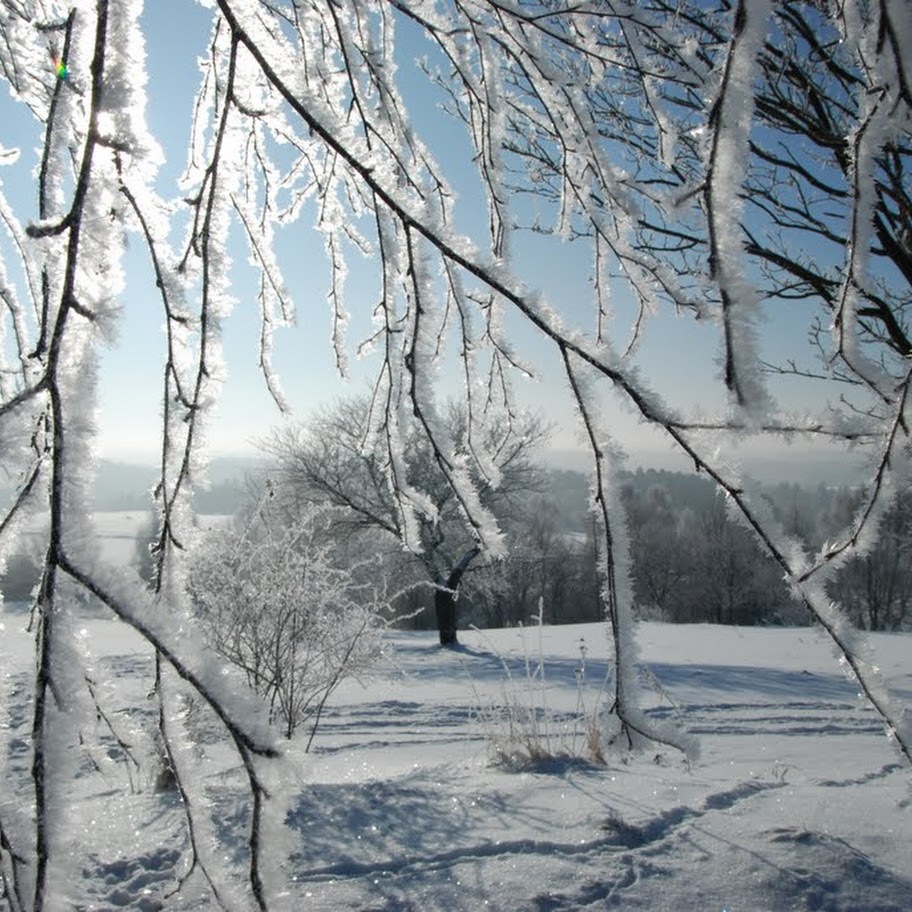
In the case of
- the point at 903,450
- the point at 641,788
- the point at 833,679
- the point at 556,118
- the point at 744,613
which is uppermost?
the point at 556,118

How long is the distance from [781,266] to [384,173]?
375 centimetres

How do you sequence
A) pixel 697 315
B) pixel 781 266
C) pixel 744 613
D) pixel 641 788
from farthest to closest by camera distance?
pixel 744 613 < pixel 781 266 < pixel 641 788 < pixel 697 315

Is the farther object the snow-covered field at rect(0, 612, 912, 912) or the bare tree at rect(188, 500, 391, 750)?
the bare tree at rect(188, 500, 391, 750)

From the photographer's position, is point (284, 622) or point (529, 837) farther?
point (284, 622)

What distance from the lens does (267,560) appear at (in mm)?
5809

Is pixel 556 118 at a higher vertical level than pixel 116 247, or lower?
higher

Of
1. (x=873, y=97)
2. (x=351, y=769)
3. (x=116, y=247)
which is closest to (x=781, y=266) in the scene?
(x=873, y=97)

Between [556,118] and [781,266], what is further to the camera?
[781,266]

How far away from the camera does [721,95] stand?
60cm

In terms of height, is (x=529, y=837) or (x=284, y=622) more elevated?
(x=284, y=622)

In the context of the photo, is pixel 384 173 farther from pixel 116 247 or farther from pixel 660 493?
pixel 660 493

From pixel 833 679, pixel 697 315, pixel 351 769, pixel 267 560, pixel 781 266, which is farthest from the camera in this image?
pixel 833 679

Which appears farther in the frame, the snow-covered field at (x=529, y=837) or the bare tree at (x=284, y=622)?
the bare tree at (x=284, y=622)

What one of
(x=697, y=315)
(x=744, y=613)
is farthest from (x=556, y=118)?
(x=744, y=613)
